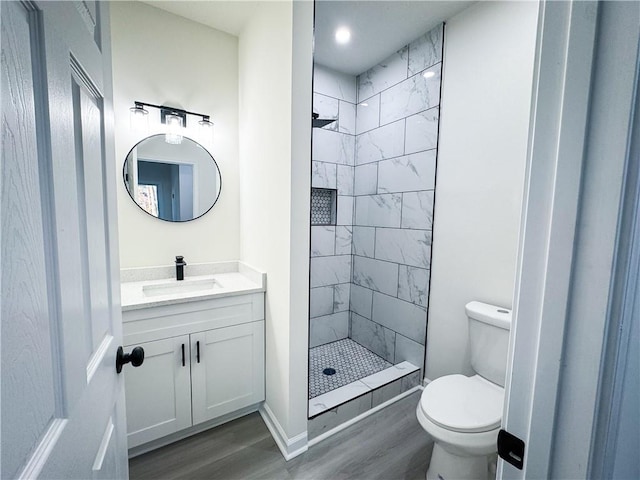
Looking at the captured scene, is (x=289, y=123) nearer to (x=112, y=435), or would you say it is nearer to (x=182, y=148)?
(x=182, y=148)

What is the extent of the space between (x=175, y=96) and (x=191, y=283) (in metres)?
1.31

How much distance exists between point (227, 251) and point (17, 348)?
1.99m

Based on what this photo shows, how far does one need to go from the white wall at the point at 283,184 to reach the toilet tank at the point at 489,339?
3.30 feet

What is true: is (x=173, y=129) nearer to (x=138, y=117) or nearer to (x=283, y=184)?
(x=138, y=117)

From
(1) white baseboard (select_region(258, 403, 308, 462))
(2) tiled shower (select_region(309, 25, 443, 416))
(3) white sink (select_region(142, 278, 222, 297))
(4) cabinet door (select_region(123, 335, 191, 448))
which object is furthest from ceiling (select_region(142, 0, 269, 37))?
(1) white baseboard (select_region(258, 403, 308, 462))

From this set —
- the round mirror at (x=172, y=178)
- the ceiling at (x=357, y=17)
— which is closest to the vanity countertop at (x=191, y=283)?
the round mirror at (x=172, y=178)

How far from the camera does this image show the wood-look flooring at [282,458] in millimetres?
1521

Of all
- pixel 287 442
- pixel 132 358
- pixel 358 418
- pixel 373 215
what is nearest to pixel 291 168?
pixel 132 358

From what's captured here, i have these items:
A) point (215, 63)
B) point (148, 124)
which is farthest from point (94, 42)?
point (215, 63)

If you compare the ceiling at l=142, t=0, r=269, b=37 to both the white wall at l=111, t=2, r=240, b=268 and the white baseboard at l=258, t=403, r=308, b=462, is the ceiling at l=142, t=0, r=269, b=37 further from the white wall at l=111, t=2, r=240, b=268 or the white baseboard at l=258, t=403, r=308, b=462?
the white baseboard at l=258, t=403, r=308, b=462

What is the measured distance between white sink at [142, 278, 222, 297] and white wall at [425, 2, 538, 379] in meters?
1.62

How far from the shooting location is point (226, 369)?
1.80 metres

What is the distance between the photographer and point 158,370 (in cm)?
160

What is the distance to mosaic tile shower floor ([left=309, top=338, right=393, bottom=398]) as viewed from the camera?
221 centimetres
